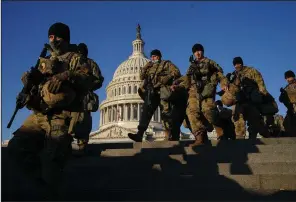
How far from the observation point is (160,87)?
10688 mm

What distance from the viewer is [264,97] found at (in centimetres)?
1102

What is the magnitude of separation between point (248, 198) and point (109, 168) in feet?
8.39

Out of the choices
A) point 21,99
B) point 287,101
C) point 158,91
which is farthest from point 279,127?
point 21,99

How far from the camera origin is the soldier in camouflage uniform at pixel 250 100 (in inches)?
421

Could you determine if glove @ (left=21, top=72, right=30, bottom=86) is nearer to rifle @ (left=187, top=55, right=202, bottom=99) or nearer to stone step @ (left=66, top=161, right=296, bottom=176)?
stone step @ (left=66, top=161, right=296, bottom=176)

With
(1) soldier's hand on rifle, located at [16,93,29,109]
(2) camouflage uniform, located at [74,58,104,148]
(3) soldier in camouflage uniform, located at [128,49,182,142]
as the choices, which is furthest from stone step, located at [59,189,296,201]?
(3) soldier in camouflage uniform, located at [128,49,182,142]

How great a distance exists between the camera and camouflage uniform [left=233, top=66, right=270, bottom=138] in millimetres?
10688

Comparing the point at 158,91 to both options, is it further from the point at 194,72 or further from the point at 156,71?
the point at 194,72

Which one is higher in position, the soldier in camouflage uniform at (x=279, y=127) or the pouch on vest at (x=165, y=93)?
the pouch on vest at (x=165, y=93)

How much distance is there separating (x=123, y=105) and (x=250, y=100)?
3292 inches

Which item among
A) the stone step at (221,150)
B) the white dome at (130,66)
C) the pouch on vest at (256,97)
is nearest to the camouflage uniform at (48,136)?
the stone step at (221,150)

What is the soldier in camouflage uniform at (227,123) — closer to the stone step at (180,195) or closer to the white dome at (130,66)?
the stone step at (180,195)

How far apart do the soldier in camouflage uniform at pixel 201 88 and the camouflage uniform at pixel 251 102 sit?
2027 millimetres

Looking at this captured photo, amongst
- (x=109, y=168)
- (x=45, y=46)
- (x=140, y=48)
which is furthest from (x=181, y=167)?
(x=140, y=48)
